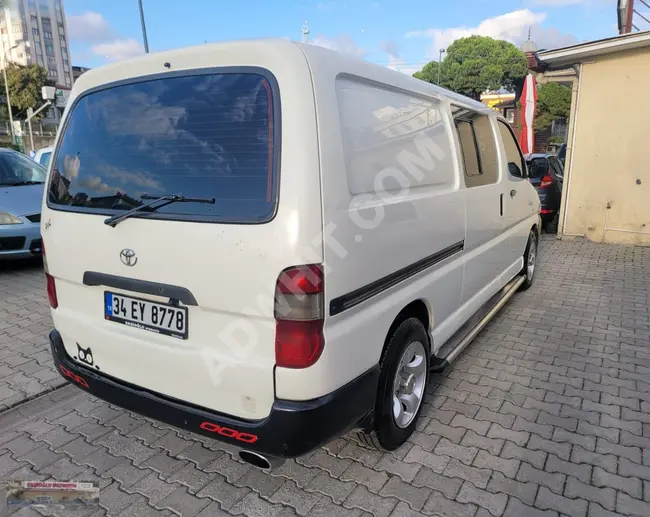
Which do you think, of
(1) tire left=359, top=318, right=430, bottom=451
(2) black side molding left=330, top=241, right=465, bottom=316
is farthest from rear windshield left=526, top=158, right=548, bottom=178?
(1) tire left=359, top=318, right=430, bottom=451

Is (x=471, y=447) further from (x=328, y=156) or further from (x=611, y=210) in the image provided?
(x=611, y=210)

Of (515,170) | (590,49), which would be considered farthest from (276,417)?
(590,49)

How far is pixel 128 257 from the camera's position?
2.12 meters

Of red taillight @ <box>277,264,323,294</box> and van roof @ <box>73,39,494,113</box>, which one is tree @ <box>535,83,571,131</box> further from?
red taillight @ <box>277,264,323,294</box>

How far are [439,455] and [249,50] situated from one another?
7.40 ft

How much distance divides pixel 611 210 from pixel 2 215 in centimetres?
954

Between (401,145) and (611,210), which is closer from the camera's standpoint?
(401,145)

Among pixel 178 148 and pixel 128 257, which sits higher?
pixel 178 148

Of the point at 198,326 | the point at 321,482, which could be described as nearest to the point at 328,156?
the point at 198,326

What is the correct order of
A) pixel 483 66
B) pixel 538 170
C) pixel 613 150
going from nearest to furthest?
pixel 538 170 < pixel 613 150 < pixel 483 66

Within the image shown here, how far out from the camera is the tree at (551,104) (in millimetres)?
37125

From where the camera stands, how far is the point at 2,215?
6.19 m

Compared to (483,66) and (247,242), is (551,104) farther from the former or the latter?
(247,242)

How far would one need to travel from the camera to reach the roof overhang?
7366 mm
